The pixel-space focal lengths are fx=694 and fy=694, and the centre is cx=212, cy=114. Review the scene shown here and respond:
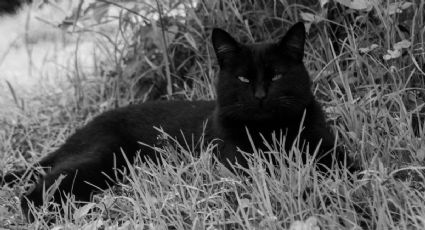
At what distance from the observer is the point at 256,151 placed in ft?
10.1

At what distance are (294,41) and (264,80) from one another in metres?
0.24

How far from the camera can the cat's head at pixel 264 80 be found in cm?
321

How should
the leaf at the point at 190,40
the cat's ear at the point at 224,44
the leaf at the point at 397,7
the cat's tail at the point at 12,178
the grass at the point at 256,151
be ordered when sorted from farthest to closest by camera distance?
1. the leaf at the point at 190,40
2. the cat's tail at the point at 12,178
3. the leaf at the point at 397,7
4. the cat's ear at the point at 224,44
5. the grass at the point at 256,151

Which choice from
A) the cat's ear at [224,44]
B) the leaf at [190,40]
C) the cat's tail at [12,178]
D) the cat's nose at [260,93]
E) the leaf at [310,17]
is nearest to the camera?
the cat's nose at [260,93]

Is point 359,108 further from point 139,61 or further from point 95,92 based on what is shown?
point 95,92

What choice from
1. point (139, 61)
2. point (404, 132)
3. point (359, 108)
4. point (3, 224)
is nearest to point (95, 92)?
point (139, 61)

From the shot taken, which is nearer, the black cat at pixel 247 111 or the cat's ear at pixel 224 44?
the black cat at pixel 247 111

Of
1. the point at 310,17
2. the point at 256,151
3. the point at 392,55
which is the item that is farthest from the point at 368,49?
the point at 256,151

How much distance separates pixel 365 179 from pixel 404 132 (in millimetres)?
608

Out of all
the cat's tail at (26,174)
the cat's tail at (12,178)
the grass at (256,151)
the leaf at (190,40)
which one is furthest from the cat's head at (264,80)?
the cat's tail at (12,178)

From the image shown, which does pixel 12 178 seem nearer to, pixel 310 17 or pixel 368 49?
pixel 310 17

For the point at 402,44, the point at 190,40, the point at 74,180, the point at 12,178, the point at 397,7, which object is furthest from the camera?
the point at 190,40

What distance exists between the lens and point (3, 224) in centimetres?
322

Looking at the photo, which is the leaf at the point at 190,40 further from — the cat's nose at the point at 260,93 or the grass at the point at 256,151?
the cat's nose at the point at 260,93
